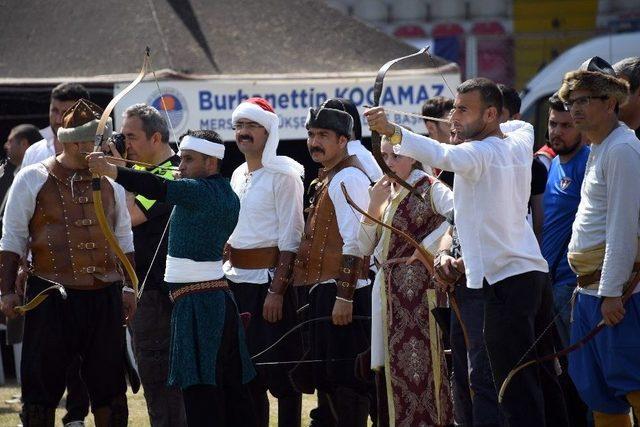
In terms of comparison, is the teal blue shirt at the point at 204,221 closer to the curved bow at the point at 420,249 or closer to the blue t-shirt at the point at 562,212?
the curved bow at the point at 420,249

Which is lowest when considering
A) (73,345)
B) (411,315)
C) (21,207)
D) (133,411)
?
(133,411)

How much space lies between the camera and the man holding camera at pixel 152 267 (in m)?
6.46

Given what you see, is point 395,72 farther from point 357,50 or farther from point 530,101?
point 530,101

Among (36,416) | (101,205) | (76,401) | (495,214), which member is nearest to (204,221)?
(101,205)

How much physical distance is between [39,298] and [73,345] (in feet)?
0.92

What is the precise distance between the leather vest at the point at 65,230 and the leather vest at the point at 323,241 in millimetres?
1019

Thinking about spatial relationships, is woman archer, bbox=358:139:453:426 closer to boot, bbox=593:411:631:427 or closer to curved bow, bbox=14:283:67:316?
boot, bbox=593:411:631:427

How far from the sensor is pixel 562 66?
12.0 m

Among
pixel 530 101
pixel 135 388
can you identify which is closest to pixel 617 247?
pixel 135 388

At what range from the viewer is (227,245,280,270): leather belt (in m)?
6.58

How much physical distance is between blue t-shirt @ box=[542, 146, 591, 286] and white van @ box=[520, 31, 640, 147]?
18.3 feet

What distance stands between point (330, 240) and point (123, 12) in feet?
13.2

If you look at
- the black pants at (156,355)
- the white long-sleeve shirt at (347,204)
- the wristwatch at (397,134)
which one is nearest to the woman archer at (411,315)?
the white long-sleeve shirt at (347,204)

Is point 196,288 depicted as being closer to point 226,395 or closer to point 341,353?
point 226,395
